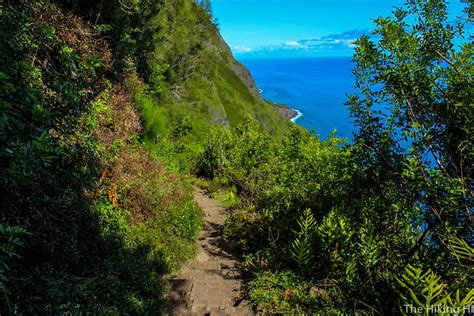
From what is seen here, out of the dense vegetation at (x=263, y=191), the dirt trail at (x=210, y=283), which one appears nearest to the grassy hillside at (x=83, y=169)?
the dense vegetation at (x=263, y=191)

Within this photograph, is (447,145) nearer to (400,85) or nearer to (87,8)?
(400,85)

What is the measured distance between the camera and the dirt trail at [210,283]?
20.9 ft

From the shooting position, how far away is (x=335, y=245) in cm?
720

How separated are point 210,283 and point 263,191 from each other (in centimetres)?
455

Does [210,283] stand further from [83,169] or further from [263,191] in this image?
[263,191]

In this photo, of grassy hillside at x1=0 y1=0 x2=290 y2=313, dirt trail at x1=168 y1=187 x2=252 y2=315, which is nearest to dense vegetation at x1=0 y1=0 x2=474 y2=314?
grassy hillside at x1=0 y1=0 x2=290 y2=313

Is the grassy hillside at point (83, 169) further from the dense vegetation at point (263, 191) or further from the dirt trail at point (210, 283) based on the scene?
the dirt trail at point (210, 283)

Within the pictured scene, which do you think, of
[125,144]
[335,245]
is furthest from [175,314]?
[125,144]

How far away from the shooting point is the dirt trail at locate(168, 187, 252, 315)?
20.9 feet

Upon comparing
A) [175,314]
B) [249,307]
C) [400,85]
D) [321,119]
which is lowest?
[175,314]

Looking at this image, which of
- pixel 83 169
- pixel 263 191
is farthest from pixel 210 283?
pixel 263 191

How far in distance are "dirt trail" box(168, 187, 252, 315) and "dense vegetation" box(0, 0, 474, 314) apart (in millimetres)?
351

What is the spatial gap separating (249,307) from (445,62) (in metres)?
5.27

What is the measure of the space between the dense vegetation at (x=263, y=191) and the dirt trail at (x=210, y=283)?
0.35m
